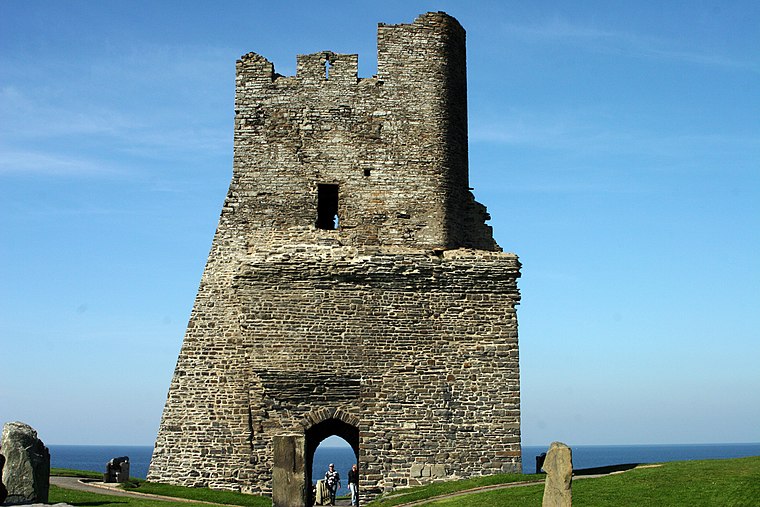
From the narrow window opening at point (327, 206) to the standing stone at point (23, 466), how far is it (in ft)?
30.3

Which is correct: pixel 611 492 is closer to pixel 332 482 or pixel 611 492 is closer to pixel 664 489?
pixel 664 489

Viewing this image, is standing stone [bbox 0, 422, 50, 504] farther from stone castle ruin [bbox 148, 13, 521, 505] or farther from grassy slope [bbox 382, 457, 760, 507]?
grassy slope [bbox 382, 457, 760, 507]

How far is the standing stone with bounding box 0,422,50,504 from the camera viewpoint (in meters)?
16.6

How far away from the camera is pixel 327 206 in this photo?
24781mm

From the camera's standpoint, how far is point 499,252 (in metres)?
23.6

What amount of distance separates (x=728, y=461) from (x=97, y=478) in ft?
50.0

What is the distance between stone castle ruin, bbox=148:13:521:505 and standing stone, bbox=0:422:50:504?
5.73 meters

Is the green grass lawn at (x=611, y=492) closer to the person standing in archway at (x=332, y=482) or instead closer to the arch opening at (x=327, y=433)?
the arch opening at (x=327, y=433)

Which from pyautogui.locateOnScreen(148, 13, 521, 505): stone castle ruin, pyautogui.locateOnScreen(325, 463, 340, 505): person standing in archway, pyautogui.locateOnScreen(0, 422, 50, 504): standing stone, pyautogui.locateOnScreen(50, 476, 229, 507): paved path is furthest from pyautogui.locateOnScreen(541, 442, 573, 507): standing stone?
pyautogui.locateOnScreen(325, 463, 340, 505): person standing in archway

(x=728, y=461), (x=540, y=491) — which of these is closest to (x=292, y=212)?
(x=540, y=491)

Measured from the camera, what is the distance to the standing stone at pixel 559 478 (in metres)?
14.7

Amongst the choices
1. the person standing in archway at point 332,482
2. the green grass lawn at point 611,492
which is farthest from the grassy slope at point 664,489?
the person standing in archway at point 332,482

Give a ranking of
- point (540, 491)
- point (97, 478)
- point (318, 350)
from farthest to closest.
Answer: point (97, 478) → point (318, 350) → point (540, 491)

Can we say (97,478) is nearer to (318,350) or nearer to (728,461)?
(318,350)
